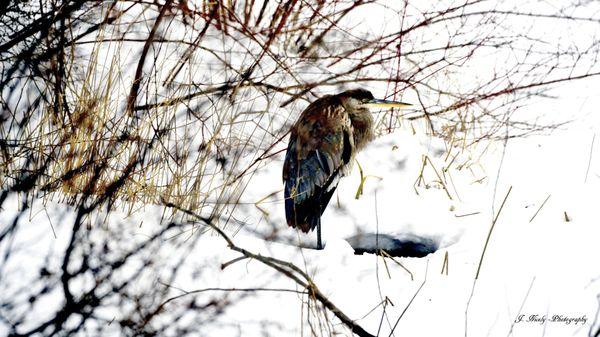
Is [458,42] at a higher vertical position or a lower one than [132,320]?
higher

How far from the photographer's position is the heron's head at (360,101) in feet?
9.55

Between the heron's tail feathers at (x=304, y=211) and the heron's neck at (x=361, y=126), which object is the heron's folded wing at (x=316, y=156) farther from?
the heron's neck at (x=361, y=126)

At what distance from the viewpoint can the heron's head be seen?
2.91 m

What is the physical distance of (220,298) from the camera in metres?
1.94

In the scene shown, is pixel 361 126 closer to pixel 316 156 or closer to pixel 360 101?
pixel 360 101

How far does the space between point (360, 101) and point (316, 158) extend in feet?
1.43

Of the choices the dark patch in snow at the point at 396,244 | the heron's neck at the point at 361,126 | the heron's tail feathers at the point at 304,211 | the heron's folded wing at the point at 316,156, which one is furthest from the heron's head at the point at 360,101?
the dark patch in snow at the point at 396,244

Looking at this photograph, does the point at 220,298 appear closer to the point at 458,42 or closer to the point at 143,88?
the point at 143,88

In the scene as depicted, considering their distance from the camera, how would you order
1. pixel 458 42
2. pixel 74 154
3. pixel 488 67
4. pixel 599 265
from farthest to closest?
pixel 488 67 → pixel 458 42 → pixel 74 154 → pixel 599 265

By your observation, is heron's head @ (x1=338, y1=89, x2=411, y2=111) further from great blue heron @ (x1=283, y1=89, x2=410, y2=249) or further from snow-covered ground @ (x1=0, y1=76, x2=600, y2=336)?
snow-covered ground @ (x1=0, y1=76, x2=600, y2=336)

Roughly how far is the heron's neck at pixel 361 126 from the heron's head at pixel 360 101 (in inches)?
0.9

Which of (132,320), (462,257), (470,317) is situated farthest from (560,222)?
(132,320)

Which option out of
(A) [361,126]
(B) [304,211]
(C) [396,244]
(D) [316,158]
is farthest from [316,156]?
(C) [396,244]

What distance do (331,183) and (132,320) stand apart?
1149mm
